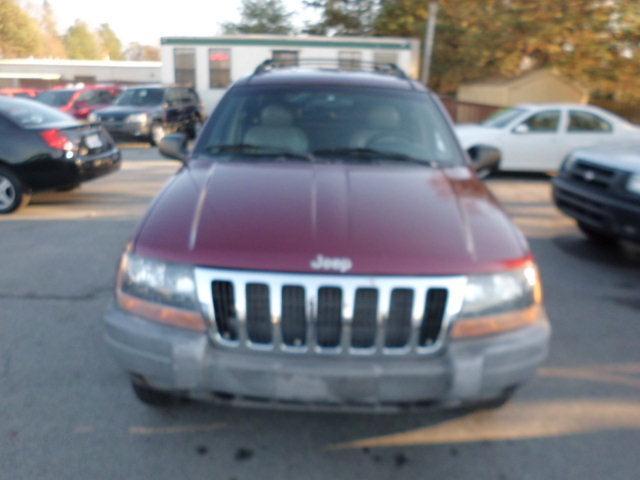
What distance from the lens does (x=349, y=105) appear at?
4.19 m

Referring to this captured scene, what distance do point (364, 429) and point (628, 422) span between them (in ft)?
4.76

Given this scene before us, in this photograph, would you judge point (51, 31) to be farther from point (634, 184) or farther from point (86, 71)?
point (634, 184)

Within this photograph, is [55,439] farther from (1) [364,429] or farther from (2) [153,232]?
(1) [364,429]

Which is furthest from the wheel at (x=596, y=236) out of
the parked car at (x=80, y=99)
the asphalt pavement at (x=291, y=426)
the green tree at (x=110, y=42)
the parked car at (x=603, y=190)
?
the green tree at (x=110, y=42)

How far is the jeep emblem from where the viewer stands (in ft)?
8.36

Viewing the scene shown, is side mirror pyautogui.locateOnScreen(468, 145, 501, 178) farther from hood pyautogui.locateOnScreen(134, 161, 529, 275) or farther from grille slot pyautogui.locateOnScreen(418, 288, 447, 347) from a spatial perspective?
grille slot pyautogui.locateOnScreen(418, 288, 447, 347)

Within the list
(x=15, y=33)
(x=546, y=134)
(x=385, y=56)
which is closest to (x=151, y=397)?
(x=546, y=134)

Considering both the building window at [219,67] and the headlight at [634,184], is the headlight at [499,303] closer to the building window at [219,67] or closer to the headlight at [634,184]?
the headlight at [634,184]

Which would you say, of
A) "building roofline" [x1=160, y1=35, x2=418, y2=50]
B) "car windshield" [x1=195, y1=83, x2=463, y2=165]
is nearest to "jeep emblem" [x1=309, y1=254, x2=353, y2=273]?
"car windshield" [x1=195, y1=83, x2=463, y2=165]

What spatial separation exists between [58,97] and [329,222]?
19.8 meters

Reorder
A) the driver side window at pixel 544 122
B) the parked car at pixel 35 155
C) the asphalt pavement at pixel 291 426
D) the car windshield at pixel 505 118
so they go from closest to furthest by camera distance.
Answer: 1. the asphalt pavement at pixel 291 426
2. the parked car at pixel 35 155
3. the driver side window at pixel 544 122
4. the car windshield at pixel 505 118

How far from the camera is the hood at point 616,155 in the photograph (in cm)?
603

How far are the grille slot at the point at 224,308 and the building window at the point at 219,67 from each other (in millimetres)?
21171

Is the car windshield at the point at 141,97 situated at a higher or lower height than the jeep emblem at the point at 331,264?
lower
